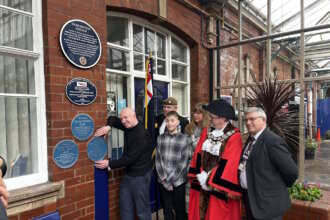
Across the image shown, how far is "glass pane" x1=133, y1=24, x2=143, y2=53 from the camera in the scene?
381 cm

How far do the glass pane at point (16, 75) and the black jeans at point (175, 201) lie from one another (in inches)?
79.1

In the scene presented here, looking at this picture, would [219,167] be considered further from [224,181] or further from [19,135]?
[19,135]

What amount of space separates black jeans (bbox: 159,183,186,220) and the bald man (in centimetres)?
24

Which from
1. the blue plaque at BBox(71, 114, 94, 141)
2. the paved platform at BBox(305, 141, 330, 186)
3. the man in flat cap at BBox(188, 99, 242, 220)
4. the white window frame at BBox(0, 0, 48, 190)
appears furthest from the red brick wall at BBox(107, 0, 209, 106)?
the paved platform at BBox(305, 141, 330, 186)

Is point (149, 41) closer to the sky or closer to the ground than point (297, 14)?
closer to the ground

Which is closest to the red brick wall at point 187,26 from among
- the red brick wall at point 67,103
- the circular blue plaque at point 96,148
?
the red brick wall at point 67,103

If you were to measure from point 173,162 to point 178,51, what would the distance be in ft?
8.52

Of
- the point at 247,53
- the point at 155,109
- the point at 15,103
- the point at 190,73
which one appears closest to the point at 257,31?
the point at 247,53

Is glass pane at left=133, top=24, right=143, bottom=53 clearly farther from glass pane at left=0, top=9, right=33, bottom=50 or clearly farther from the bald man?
glass pane at left=0, top=9, right=33, bottom=50

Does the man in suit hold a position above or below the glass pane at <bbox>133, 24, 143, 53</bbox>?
below

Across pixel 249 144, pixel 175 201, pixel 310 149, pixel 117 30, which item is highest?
pixel 117 30

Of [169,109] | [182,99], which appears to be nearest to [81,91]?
[169,109]

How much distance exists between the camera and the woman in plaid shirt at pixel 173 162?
300cm

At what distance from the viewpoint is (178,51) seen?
4812 millimetres
